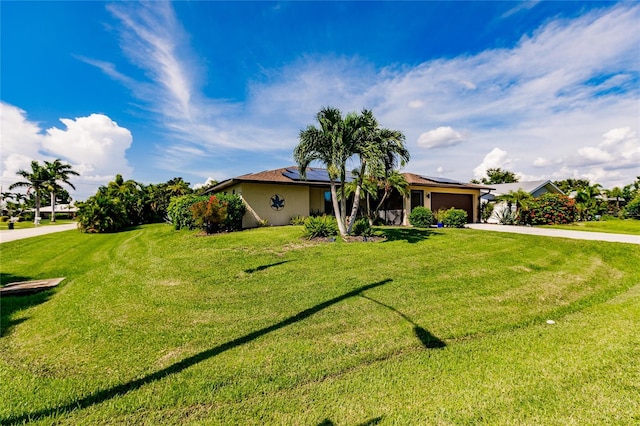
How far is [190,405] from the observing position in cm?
254

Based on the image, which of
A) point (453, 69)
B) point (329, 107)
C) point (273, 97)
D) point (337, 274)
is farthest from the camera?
point (273, 97)

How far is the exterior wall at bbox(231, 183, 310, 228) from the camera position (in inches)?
628

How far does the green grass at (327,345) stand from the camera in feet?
8.20

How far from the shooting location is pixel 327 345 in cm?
362

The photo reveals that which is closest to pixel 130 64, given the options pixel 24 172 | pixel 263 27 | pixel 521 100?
pixel 263 27

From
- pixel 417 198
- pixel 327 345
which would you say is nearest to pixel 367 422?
pixel 327 345

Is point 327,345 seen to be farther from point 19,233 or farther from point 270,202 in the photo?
point 19,233

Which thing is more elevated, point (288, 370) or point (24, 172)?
point (24, 172)

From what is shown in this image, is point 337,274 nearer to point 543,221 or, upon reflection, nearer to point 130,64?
point 130,64

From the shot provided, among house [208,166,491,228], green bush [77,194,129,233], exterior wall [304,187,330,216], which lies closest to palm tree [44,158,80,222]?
green bush [77,194,129,233]

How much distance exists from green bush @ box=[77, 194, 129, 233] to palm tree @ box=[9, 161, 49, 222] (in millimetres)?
23180

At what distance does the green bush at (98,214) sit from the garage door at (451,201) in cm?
2359

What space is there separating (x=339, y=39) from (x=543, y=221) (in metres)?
18.2

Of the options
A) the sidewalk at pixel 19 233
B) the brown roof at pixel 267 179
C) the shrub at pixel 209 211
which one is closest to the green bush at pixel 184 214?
the brown roof at pixel 267 179
